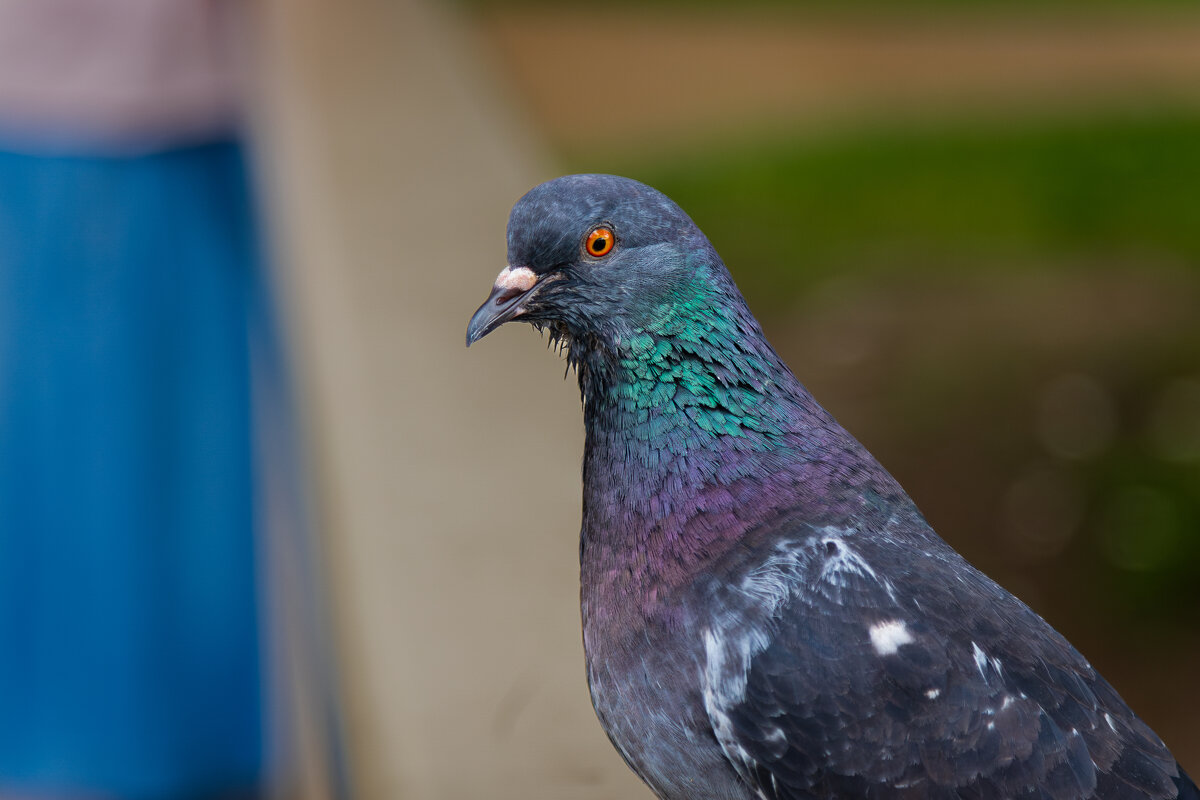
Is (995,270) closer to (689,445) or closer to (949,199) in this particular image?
(949,199)

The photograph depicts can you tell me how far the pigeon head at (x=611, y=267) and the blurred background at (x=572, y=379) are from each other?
3.54ft

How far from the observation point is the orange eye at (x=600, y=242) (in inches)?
70.2

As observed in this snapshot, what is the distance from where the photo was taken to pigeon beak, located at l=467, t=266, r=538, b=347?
179 cm

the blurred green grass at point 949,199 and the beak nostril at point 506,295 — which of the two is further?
the blurred green grass at point 949,199

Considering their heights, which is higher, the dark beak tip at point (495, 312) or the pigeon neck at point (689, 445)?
the dark beak tip at point (495, 312)

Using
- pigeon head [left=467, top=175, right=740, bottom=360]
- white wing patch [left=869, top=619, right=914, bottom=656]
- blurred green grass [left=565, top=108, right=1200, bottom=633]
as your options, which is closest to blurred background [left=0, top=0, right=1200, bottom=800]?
blurred green grass [left=565, top=108, right=1200, bottom=633]

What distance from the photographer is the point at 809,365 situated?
275 inches

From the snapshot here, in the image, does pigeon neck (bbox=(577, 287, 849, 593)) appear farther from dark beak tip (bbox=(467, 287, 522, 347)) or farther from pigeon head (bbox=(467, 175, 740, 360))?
dark beak tip (bbox=(467, 287, 522, 347))

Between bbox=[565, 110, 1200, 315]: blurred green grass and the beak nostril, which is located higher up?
bbox=[565, 110, 1200, 315]: blurred green grass

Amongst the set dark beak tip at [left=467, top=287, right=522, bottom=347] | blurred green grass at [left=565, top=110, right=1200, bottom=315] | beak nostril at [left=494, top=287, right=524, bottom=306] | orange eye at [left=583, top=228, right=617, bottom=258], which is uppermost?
blurred green grass at [left=565, top=110, right=1200, bottom=315]

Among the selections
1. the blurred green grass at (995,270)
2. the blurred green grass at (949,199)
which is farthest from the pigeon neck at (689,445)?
the blurred green grass at (949,199)

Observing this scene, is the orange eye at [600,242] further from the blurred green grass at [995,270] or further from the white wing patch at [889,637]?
the blurred green grass at [995,270]

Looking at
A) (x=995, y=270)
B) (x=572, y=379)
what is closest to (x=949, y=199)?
(x=995, y=270)

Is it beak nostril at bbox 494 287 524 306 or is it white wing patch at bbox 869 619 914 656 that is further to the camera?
beak nostril at bbox 494 287 524 306
